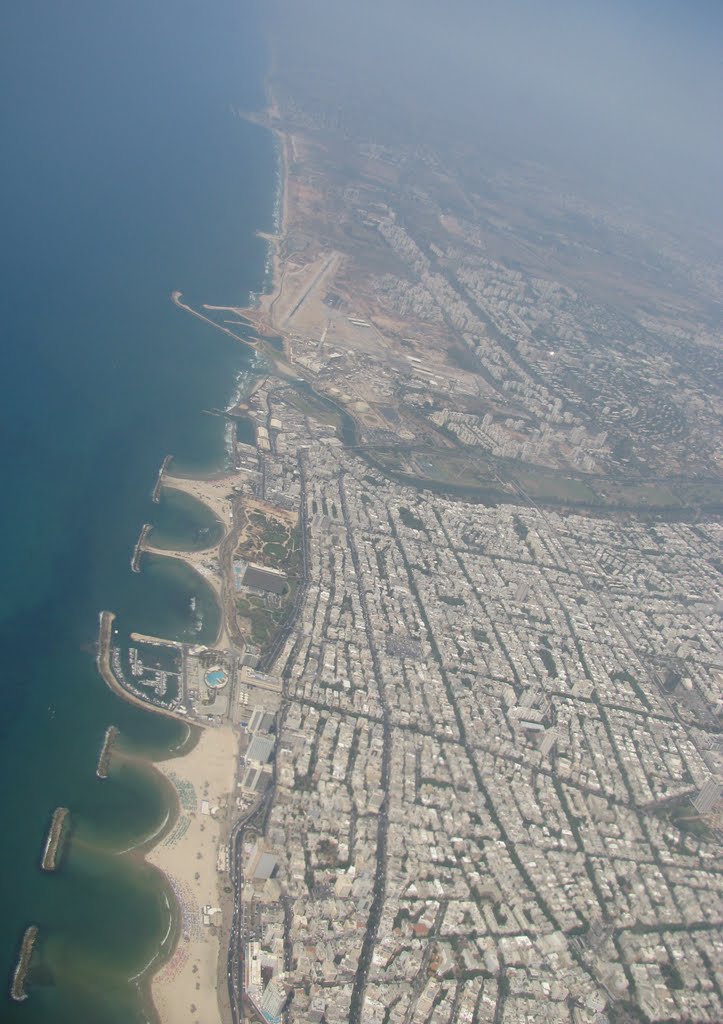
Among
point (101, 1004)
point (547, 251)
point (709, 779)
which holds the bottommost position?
point (101, 1004)

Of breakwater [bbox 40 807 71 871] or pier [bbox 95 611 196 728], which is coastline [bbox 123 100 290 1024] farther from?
breakwater [bbox 40 807 71 871]

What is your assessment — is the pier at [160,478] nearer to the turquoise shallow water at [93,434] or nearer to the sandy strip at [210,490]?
the sandy strip at [210,490]

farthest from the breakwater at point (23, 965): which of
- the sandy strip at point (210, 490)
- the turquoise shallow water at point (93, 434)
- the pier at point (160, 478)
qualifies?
the pier at point (160, 478)

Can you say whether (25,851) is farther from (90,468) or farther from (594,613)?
(594,613)

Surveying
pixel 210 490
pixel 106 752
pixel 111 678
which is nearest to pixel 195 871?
pixel 106 752

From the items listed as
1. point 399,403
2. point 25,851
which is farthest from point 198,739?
point 399,403

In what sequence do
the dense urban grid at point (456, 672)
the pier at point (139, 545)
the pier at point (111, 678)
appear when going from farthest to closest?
1. the pier at point (139, 545)
2. the pier at point (111, 678)
3. the dense urban grid at point (456, 672)
